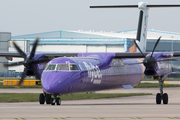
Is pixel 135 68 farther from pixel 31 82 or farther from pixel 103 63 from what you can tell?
pixel 31 82

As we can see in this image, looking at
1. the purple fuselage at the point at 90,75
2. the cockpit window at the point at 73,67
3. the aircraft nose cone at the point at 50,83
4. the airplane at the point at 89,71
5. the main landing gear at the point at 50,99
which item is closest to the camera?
the aircraft nose cone at the point at 50,83

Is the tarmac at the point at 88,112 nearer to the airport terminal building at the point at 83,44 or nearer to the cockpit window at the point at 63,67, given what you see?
the cockpit window at the point at 63,67

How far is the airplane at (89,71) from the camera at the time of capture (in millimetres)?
21844

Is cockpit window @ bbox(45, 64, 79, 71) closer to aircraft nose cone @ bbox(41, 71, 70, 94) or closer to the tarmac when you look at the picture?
aircraft nose cone @ bbox(41, 71, 70, 94)

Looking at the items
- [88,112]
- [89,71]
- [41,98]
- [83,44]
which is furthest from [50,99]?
[83,44]

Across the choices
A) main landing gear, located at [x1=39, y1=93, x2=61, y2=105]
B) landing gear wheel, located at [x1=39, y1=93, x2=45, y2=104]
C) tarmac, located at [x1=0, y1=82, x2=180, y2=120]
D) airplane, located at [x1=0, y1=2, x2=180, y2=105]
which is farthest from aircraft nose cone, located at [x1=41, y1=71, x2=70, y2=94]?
landing gear wheel, located at [x1=39, y1=93, x2=45, y2=104]

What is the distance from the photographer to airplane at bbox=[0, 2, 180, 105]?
2184 centimetres

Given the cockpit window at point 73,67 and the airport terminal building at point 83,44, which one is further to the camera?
the airport terminal building at point 83,44

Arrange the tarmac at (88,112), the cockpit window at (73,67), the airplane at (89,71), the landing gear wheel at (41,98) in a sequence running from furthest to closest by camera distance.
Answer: the landing gear wheel at (41,98)
the cockpit window at (73,67)
the airplane at (89,71)
the tarmac at (88,112)

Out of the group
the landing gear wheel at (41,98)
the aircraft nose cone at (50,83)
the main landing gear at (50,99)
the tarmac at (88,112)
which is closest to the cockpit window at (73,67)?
the aircraft nose cone at (50,83)

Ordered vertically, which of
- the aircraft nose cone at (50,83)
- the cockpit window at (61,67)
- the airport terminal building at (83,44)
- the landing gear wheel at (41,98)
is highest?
the airport terminal building at (83,44)

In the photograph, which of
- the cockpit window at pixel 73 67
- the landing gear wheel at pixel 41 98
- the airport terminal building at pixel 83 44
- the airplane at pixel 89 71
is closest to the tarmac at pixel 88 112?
the airplane at pixel 89 71

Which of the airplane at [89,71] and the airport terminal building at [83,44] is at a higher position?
the airport terminal building at [83,44]

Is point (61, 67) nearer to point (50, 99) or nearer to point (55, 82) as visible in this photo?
point (55, 82)
